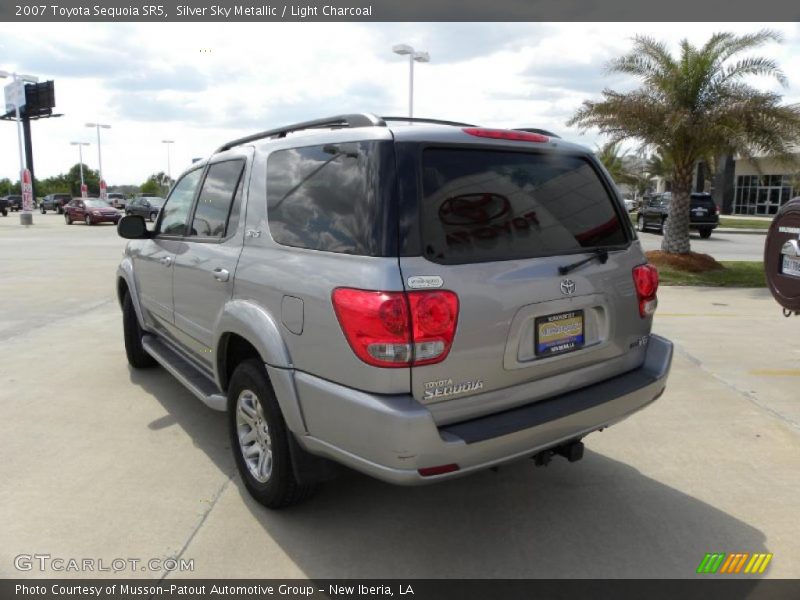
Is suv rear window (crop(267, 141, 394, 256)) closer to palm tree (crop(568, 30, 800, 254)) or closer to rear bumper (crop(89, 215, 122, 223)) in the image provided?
palm tree (crop(568, 30, 800, 254))

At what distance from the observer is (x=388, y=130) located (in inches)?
107

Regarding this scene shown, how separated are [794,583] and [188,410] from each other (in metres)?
3.96

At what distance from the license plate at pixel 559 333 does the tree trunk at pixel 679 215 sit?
12484 millimetres

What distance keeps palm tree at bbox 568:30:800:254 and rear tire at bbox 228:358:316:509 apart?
12003mm

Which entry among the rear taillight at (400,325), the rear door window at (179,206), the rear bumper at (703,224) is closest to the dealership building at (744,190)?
the rear bumper at (703,224)

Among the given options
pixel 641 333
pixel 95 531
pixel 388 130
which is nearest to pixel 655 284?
pixel 641 333

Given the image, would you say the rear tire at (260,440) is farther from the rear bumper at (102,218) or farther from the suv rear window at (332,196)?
the rear bumper at (102,218)

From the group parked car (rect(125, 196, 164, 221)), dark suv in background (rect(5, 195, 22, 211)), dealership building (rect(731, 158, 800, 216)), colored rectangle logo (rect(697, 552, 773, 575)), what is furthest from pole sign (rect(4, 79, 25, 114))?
dealership building (rect(731, 158, 800, 216))

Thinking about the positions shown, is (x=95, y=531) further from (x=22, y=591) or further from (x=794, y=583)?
(x=794, y=583)

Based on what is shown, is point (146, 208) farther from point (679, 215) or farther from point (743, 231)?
point (743, 231)

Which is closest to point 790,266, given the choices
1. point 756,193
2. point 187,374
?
point 187,374

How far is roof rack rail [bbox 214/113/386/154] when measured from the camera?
288 centimetres

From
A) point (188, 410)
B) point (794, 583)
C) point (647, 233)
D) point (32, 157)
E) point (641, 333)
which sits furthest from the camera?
point (32, 157)

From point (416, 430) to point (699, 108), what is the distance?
525 inches
